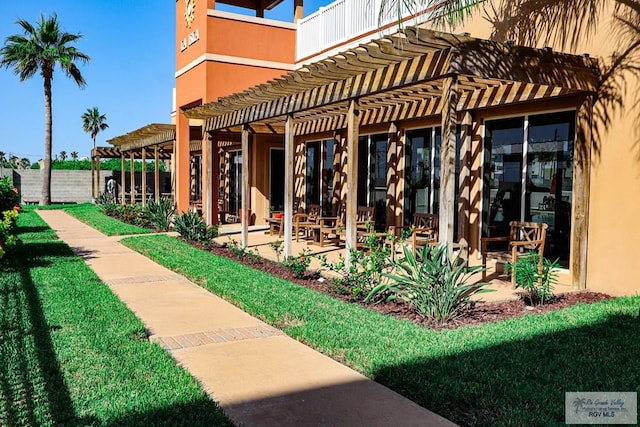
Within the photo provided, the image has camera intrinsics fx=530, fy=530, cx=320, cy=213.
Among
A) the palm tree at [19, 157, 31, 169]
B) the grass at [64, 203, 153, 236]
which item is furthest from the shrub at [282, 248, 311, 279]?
the palm tree at [19, 157, 31, 169]

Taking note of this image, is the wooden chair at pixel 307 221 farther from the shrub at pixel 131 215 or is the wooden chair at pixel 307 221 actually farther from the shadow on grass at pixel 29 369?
the shadow on grass at pixel 29 369

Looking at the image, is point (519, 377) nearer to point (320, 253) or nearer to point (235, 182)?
point (320, 253)

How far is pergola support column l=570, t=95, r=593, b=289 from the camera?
7.25 metres

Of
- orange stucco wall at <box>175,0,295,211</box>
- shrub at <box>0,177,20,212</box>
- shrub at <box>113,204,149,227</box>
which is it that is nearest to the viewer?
shrub at <box>0,177,20,212</box>

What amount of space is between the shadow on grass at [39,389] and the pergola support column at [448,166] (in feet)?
11.6

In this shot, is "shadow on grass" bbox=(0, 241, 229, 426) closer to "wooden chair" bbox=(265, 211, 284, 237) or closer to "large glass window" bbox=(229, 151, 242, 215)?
"wooden chair" bbox=(265, 211, 284, 237)

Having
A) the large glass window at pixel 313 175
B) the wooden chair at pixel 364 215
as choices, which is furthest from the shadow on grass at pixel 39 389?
the large glass window at pixel 313 175

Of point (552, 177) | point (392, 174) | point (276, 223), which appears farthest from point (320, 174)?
point (552, 177)

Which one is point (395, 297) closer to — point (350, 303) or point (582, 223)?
point (350, 303)

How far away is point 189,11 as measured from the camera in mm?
17078

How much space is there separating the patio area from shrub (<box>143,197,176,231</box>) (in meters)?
1.61

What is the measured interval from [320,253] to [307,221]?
3.13m

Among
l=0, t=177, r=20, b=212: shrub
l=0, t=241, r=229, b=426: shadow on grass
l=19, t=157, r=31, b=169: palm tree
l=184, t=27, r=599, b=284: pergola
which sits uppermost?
l=19, t=157, r=31, b=169: palm tree

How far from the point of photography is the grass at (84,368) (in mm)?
3428
